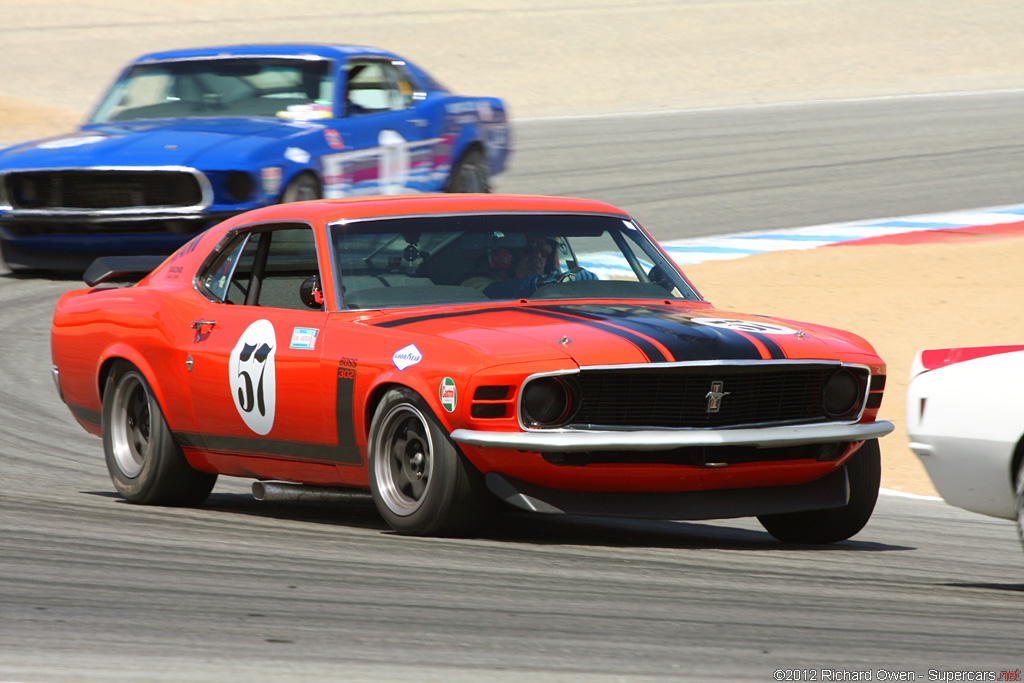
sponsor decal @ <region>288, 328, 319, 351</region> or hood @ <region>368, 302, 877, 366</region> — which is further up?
hood @ <region>368, 302, 877, 366</region>

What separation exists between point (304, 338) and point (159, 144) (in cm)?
536

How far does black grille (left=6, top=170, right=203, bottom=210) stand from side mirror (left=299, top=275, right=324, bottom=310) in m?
4.73

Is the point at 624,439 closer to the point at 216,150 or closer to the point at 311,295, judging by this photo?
the point at 311,295

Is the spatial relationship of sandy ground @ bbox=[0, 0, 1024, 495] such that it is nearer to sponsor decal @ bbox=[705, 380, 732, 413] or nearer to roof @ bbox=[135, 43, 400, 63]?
roof @ bbox=[135, 43, 400, 63]

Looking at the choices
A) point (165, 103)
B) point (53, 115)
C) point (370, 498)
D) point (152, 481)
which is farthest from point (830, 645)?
point (53, 115)

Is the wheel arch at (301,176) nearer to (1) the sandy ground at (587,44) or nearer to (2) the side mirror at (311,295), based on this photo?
(2) the side mirror at (311,295)

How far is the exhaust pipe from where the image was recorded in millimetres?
6036

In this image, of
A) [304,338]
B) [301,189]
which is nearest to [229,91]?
[301,189]

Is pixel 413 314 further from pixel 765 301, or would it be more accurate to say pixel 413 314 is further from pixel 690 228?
pixel 690 228

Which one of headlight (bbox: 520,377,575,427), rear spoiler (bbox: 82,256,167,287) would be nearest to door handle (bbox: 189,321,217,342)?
rear spoiler (bbox: 82,256,167,287)

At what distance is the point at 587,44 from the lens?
4297 cm

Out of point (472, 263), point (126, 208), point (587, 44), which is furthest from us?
point (587, 44)

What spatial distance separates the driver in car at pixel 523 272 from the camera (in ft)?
20.8

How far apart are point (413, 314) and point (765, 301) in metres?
6.68
